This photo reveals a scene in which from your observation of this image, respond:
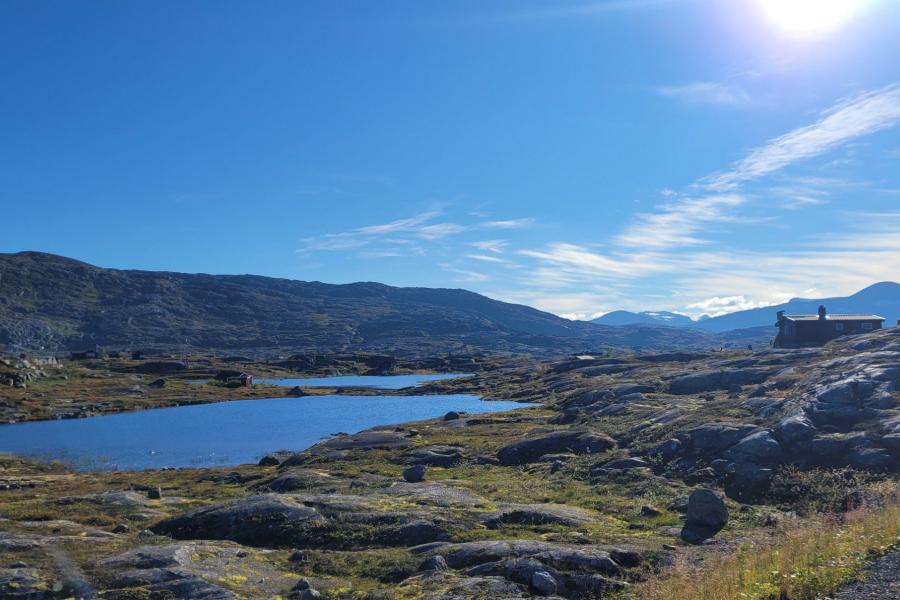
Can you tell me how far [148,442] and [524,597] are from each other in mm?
92214

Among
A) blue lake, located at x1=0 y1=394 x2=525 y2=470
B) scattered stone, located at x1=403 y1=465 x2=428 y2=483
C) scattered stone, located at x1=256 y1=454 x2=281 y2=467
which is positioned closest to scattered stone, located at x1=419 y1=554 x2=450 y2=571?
scattered stone, located at x1=403 y1=465 x2=428 y2=483

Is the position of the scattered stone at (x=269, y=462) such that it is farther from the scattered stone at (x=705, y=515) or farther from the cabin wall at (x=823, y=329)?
the cabin wall at (x=823, y=329)

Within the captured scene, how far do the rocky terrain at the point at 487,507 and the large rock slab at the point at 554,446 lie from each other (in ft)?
0.61

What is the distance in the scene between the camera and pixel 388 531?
31.4m

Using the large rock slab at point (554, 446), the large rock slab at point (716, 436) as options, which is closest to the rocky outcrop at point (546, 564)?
the large rock slab at point (716, 436)

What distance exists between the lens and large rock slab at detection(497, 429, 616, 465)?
180 ft

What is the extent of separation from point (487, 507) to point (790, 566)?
18775 mm

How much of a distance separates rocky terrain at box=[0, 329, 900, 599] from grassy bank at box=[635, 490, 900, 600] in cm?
225

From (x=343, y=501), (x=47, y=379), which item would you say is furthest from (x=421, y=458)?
(x=47, y=379)

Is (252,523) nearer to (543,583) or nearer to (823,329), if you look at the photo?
(543,583)

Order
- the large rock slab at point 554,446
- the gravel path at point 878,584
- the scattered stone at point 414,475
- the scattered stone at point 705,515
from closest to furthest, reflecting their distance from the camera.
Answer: the gravel path at point 878,584 → the scattered stone at point 705,515 → the scattered stone at point 414,475 → the large rock slab at point 554,446

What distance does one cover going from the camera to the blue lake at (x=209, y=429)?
8581cm

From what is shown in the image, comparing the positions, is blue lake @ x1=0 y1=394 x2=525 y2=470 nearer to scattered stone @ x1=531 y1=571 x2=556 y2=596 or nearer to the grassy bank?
scattered stone @ x1=531 y1=571 x2=556 y2=596

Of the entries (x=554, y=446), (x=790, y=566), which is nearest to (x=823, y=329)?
(x=554, y=446)
